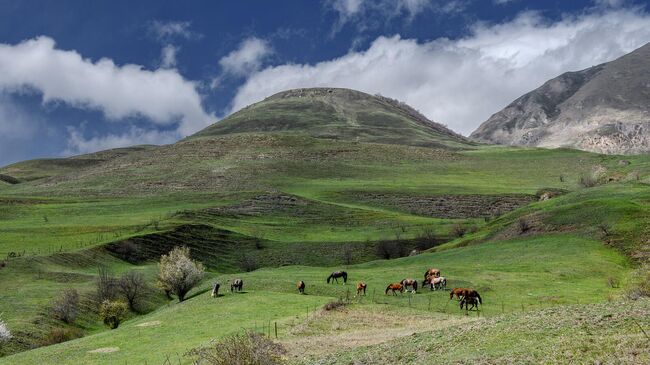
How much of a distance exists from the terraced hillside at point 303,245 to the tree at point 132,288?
3.97 feet

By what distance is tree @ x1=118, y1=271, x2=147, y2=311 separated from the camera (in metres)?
73.0

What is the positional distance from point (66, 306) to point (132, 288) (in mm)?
11577

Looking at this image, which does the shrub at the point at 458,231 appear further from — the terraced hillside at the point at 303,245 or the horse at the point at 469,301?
the horse at the point at 469,301

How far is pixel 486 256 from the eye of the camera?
259ft

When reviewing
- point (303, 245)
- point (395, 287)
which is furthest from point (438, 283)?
point (303, 245)

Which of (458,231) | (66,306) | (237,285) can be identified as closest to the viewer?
(237,285)

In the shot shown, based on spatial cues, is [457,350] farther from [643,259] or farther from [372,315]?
[643,259]

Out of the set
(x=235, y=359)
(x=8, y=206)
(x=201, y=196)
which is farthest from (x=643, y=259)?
(x=8, y=206)

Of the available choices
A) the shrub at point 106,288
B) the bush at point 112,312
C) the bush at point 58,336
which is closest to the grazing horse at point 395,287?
the bush at point 112,312

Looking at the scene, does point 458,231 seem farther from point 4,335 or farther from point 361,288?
point 4,335

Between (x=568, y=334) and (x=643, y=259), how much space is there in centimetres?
5467

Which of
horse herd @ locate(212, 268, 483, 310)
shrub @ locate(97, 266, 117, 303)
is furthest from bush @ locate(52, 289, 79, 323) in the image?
horse herd @ locate(212, 268, 483, 310)

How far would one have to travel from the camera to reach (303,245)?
111875 millimetres

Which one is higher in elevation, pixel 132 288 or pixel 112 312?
pixel 132 288
